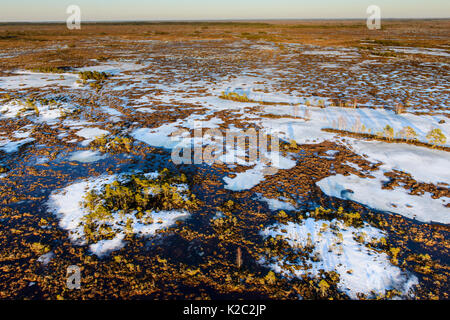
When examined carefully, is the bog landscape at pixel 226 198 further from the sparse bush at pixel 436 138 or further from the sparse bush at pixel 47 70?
the sparse bush at pixel 47 70

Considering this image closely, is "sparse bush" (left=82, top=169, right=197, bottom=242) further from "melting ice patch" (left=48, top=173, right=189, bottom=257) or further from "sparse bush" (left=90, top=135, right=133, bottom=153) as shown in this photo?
"sparse bush" (left=90, top=135, right=133, bottom=153)

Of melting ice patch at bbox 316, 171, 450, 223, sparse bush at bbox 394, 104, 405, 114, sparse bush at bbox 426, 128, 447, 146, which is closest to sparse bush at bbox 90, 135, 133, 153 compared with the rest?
melting ice patch at bbox 316, 171, 450, 223

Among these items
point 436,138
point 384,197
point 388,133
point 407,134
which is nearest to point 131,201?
point 384,197

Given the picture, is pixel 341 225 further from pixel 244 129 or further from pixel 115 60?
pixel 115 60

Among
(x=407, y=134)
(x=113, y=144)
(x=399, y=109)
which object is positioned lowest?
(x=113, y=144)

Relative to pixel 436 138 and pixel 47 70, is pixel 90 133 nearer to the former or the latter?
pixel 436 138

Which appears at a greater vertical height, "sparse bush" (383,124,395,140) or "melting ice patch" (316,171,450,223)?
"sparse bush" (383,124,395,140)

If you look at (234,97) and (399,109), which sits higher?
(234,97)
